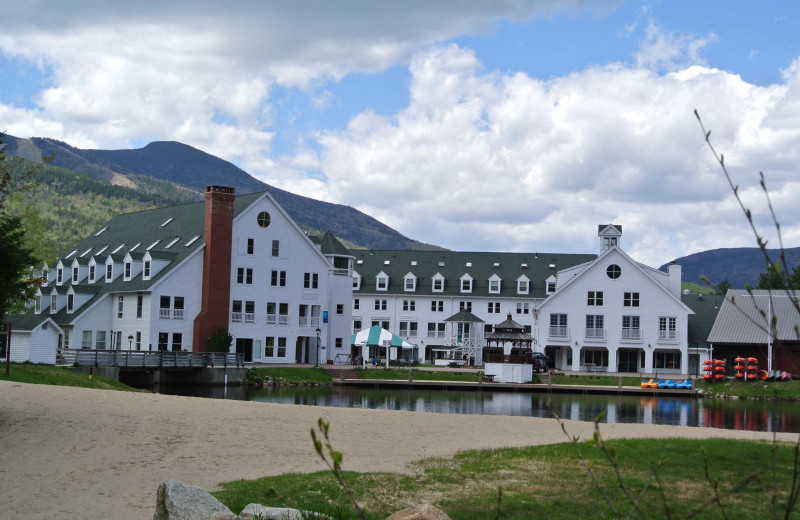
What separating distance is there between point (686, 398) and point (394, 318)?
37345mm

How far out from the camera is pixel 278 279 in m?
69.9

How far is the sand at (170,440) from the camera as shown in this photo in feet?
52.7

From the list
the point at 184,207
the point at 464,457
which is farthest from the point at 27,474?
the point at 184,207

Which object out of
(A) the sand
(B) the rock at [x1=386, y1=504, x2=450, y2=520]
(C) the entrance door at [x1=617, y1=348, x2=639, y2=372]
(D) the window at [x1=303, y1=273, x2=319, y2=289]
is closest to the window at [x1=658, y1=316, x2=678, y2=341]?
(C) the entrance door at [x1=617, y1=348, x2=639, y2=372]

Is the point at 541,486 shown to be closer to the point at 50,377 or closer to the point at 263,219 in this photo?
the point at 50,377

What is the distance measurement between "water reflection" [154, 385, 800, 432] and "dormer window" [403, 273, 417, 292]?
31.4 metres

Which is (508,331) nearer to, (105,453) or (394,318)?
(394,318)

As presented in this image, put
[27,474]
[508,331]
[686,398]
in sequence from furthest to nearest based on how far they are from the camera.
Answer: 1. [508,331]
2. [686,398]
3. [27,474]

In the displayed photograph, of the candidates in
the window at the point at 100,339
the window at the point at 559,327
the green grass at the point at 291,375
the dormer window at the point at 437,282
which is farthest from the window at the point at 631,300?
the window at the point at 100,339

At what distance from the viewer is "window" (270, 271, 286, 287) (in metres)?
69.5

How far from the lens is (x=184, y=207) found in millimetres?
75875

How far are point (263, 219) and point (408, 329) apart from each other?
24174 mm

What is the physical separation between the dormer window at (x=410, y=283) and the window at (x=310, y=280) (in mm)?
17504

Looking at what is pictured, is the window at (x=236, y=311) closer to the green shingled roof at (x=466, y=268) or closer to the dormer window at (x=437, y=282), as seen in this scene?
the green shingled roof at (x=466, y=268)
